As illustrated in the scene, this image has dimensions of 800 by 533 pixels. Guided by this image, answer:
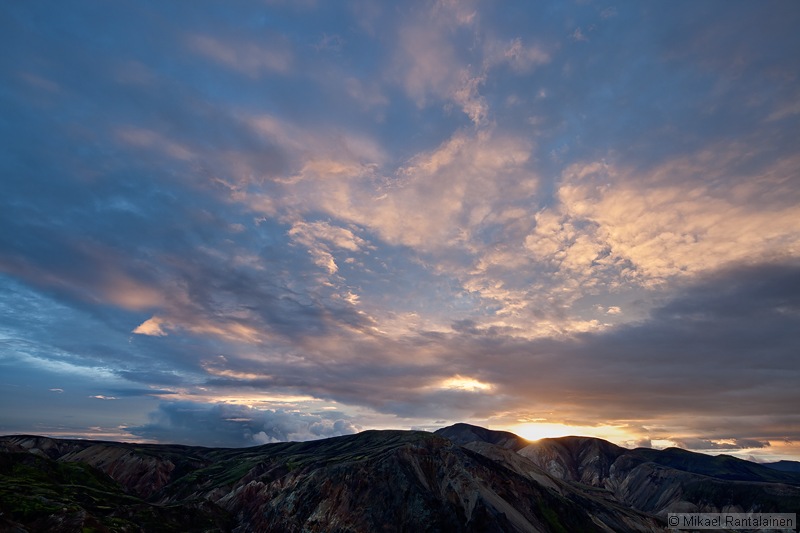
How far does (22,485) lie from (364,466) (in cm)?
9462

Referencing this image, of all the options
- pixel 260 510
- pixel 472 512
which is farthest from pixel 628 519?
pixel 260 510

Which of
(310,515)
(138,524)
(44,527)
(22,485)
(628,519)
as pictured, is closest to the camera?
(44,527)

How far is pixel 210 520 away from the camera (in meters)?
157

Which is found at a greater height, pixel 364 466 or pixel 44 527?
pixel 364 466

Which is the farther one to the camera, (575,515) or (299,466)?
(299,466)

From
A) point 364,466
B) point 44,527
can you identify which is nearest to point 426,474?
point 364,466

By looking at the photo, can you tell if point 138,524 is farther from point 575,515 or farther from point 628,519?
point 628,519

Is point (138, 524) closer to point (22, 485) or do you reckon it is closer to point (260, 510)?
point (22, 485)

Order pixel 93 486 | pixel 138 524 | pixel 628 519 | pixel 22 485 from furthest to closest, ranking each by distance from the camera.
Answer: pixel 628 519 < pixel 93 486 < pixel 138 524 < pixel 22 485

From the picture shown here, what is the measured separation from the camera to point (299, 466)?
19312cm

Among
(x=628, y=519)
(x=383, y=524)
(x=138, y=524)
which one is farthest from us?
(x=628, y=519)

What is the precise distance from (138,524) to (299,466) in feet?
253

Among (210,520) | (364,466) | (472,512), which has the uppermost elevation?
(364,466)

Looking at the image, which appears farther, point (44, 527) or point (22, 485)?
point (22, 485)
